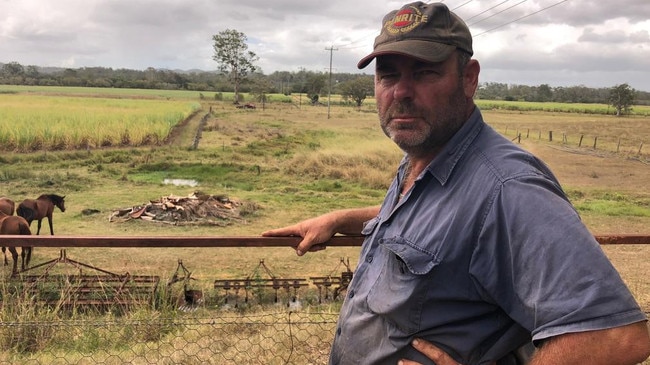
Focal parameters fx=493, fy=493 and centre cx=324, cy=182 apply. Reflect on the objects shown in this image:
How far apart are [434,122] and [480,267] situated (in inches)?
19.2

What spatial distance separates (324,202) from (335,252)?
4.84 meters

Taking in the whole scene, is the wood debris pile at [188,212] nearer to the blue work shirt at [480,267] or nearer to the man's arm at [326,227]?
the man's arm at [326,227]

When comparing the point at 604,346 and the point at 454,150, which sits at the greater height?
the point at 454,150

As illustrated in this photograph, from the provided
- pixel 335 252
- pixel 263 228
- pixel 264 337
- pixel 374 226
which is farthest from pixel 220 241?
pixel 263 228

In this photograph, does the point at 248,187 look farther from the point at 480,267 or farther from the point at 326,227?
the point at 480,267

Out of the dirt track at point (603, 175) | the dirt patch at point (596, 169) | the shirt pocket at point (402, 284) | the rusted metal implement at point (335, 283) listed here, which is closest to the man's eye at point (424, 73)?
the shirt pocket at point (402, 284)

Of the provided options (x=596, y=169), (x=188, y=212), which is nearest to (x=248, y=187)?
(x=188, y=212)

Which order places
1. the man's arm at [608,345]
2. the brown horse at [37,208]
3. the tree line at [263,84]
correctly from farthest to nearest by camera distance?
the tree line at [263,84]
the brown horse at [37,208]
the man's arm at [608,345]

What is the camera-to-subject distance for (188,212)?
13.0m

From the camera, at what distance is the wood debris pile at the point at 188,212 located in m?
12.6

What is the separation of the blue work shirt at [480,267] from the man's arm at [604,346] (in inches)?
0.9

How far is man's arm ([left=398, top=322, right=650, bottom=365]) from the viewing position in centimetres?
105

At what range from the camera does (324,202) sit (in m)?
15.3

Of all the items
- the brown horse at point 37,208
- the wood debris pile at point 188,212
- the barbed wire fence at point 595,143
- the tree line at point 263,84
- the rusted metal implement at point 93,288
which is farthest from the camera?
the tree line at point 263,84
